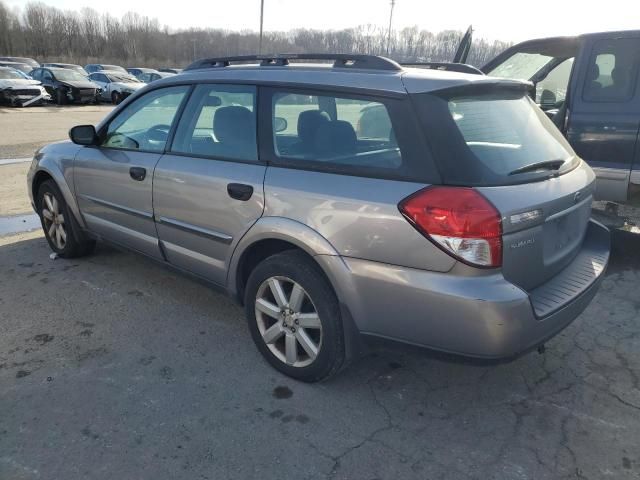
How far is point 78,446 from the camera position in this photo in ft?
7.83

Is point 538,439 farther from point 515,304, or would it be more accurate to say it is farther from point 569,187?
point 569,187

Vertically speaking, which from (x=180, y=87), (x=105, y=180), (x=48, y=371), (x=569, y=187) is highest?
(x=180, y=87)

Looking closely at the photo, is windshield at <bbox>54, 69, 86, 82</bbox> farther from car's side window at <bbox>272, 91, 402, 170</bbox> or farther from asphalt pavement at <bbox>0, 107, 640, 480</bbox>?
car's side window at <bbox>272, 91, 402, 170</bbox>

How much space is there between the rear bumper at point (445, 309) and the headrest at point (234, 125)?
97 centimetres

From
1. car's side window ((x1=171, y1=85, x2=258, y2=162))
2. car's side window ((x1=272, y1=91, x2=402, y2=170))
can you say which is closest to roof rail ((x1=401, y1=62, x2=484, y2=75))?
car's side window ((x1=272, y1=91, x2=402, y2=170))

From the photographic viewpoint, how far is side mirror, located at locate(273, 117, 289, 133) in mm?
2951

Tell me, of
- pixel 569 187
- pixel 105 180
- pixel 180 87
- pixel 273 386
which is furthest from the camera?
pixel 105 180

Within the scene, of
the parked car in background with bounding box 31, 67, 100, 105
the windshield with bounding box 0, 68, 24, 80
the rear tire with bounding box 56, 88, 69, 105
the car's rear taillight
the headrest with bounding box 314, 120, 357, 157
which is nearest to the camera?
the car's rear taillight

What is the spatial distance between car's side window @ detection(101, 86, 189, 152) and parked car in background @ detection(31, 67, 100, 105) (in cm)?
2276

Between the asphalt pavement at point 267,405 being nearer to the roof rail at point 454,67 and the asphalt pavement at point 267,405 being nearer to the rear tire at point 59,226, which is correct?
the rear tire at point 59,226

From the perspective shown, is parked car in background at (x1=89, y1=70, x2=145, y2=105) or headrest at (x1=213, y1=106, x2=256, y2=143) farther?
parked car in background at (x1=89, y1=70, x2=145, y2=105)

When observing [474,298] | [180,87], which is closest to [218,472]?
[474,298]

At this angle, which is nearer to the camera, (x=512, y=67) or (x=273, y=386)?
(x=273, y=386)

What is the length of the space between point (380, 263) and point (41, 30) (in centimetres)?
8559
